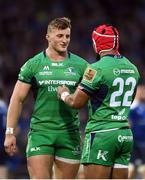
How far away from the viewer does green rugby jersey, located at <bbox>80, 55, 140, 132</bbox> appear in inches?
347

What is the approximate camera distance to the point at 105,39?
9070 mm

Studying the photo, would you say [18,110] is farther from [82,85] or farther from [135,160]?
[135,160]

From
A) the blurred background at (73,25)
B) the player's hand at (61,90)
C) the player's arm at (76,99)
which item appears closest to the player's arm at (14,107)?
the player's hand at (61,90)

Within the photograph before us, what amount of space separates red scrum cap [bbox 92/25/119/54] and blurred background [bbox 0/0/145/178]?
10.1m

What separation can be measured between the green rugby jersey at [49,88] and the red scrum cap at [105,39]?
0.67 m

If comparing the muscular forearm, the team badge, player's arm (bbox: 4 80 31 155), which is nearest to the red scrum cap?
the team badge

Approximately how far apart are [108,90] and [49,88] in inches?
36.6

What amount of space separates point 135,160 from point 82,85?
22.5 feet

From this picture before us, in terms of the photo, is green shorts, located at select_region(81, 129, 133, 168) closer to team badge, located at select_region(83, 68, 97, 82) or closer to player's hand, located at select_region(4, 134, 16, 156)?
team badge, located at select_region(83, 68, 97, 82)

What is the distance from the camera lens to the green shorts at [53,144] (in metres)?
9.52

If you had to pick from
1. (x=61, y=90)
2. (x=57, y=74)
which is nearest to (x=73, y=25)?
(x=57, y=74)

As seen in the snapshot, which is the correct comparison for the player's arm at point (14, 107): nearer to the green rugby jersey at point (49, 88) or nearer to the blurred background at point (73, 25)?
the green rugby jersey at point (49, 88)

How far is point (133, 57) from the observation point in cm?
1995

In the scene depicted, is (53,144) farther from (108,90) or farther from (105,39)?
(105,39)
